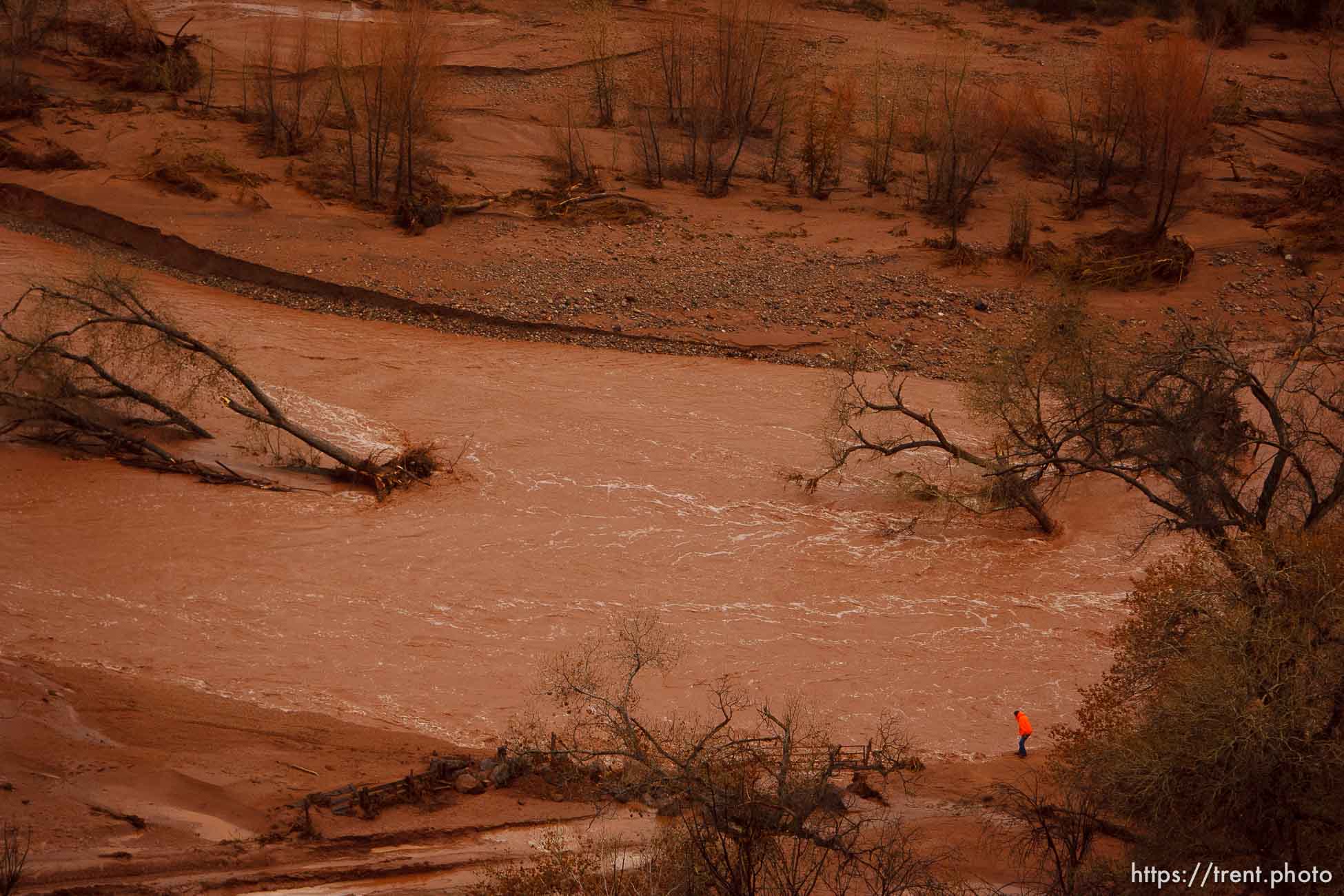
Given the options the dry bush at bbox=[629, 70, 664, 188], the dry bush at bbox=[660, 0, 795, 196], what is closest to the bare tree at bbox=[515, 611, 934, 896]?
the dry bush at bbox=[629, 70, 664, 188]

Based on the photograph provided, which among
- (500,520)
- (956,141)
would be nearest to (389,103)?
(956,141)

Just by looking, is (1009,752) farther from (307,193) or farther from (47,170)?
(47,170)

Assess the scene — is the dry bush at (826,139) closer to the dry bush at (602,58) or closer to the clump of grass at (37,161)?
the dry bush at (602,58)

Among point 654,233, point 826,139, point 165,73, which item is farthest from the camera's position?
point 165,73

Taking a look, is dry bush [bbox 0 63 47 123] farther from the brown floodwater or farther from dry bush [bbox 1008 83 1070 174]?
dry bush [bbox 1008 83 1070 174]

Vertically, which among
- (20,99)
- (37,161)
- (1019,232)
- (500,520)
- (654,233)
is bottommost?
(500,520)

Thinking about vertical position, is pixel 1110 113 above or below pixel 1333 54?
below

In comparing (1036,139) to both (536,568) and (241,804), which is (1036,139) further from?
(241,804)
